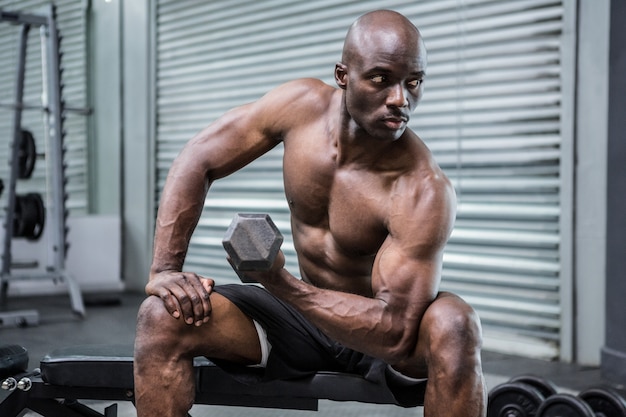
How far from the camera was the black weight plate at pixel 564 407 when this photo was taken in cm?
190

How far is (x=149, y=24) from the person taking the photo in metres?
5.13

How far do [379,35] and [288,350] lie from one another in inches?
25.4

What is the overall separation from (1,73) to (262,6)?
7.24 ft

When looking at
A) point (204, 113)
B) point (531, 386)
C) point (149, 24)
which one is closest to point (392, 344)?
point (531, 386)

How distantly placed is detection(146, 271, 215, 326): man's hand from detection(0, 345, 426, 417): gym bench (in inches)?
7.6

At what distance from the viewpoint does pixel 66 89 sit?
5.62m

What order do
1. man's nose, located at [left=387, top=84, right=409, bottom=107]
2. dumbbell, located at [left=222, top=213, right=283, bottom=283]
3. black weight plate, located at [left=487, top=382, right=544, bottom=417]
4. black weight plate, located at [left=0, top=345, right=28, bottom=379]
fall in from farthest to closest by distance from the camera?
black weight plate, located at [left=487, top=382, right=544, bottom=417] < black weight plate, located at [left=0, top=345, right=28, bottom=379] < man's nose, located at [left=387, top=84, right=409, bottom=107] < dumbbell, located at [left=222, top=213, right=283, bottom=283]

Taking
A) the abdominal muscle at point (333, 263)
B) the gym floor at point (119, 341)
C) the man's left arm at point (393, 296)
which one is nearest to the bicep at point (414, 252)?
the man's left arm at point (393, 296)

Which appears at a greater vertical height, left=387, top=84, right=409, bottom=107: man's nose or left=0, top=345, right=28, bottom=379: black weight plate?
left=387, top=84, right=409, bottom=107: man's nose

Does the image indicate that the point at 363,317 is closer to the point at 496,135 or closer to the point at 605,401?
the point at 605,401

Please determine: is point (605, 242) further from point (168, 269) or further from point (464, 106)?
point (168, 269)

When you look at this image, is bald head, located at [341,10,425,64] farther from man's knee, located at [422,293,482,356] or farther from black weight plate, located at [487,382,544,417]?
black weight plate, located at [487,382,544,417]

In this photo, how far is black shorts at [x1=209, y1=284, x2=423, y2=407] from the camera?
150 centimetres

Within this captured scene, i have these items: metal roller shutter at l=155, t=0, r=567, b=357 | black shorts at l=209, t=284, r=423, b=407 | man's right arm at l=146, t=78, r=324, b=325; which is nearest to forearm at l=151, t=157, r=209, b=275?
man's right arm at l=146, t=78, r=324, b=325
